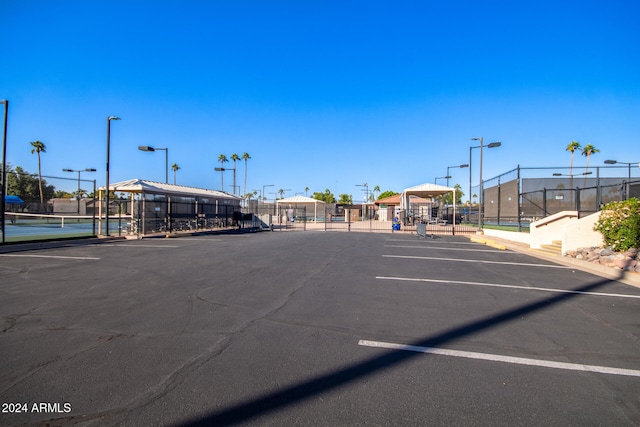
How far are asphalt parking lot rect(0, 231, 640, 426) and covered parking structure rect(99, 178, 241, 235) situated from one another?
12.5m

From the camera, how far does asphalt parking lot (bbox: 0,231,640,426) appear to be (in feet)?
9.32

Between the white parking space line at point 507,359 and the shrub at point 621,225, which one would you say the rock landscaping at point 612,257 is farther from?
the white parking space line at point 507,359

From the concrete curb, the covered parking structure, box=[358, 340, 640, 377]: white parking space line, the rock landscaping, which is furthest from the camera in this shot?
the covered parking structure

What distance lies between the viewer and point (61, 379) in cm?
326

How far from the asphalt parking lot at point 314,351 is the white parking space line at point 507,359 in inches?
0.9

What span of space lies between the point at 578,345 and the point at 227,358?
4383 mm

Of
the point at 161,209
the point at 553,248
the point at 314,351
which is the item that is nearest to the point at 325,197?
the point at 161,209

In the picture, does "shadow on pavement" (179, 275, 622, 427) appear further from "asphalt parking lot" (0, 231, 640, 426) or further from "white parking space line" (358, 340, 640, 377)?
"white parking space line" (358, 340, 640, 377)

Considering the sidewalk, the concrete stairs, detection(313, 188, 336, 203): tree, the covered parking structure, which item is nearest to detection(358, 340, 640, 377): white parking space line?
the sidewalk

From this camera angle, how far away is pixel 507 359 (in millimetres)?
3875

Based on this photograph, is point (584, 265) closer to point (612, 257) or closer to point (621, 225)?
point (612, 257)

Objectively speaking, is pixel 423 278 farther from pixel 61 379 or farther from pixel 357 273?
pixel 61 379

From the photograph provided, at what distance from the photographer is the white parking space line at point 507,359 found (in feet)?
12.0

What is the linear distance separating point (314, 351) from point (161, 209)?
68.5ft
